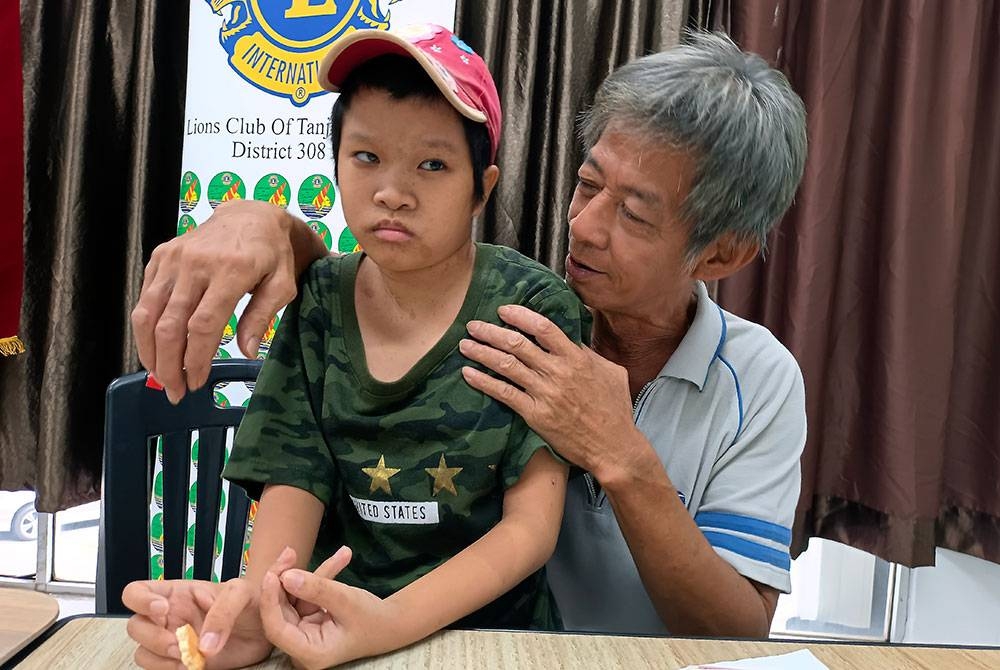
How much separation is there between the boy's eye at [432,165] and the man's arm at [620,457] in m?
0.21

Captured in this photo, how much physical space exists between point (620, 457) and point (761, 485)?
297mm

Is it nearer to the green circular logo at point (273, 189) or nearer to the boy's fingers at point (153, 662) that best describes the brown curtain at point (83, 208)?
the green circular logo at point (273, 189)

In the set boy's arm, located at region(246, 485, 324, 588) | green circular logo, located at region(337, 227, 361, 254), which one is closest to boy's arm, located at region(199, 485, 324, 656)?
boy's arm, located at region(246, 485, 324, 588)

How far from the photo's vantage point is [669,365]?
131 cm

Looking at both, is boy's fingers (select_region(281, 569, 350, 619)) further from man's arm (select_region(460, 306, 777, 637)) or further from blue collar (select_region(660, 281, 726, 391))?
blue collar (select_region(660, 281, 726, 391))

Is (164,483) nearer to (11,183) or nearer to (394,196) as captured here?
(394,196)

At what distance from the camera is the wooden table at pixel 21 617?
2.65ft

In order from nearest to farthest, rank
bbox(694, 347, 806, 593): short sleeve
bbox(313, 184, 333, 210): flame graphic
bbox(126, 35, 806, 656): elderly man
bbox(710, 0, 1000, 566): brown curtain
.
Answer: bbox(126, 35, 806, 656): elderly man
bbox(694, 347, 806, 593): short sleeve
bbox(313, 184, 333, 210): flame graphic
bbox(710, 0, 1000, 566): brown curtain

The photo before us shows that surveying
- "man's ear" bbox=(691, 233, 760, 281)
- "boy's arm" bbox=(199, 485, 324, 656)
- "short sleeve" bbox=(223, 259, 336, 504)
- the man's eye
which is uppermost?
the man's eye

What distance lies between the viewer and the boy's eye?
0.89 metres

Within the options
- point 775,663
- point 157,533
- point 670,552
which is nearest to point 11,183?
point 157,533

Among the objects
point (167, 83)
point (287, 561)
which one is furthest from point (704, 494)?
point (167, 83)

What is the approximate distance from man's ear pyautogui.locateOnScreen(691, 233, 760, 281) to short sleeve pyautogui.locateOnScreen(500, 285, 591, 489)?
332 millimetres

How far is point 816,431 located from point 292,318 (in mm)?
2115
